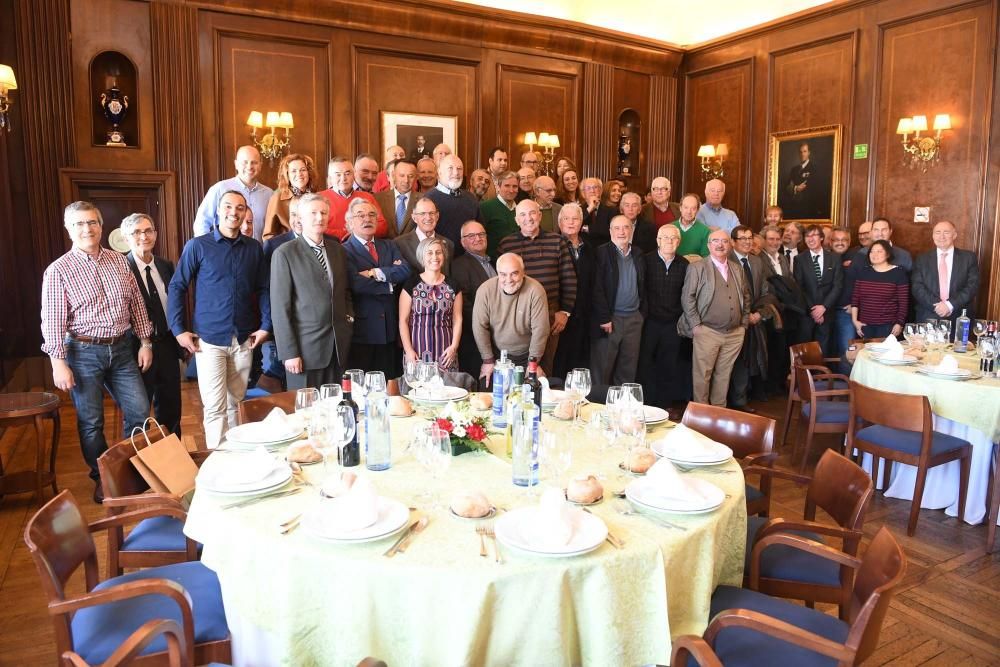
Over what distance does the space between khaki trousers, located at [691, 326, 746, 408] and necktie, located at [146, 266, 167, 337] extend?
13.7 ft

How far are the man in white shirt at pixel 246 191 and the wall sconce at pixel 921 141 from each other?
22.7ft

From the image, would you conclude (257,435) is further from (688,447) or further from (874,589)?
(874,589)

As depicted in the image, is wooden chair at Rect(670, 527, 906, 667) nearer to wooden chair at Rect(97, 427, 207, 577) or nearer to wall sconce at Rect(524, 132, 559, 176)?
wooden chair at Rect(97, 427, 207, 577)

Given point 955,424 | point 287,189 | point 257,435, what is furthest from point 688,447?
point 287,189

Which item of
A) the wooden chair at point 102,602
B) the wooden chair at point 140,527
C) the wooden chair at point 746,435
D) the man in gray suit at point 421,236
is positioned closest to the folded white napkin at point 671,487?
the wooden chair at point 746,435

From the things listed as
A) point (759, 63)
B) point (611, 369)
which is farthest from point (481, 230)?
point (759, 63)

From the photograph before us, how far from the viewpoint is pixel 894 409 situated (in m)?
3.98

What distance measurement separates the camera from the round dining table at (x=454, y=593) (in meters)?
1.78

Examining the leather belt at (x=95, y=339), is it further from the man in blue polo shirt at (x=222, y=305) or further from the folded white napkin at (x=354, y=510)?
the folded white napkin at (x=354, y=510)

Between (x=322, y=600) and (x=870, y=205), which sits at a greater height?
(x=870, y=205)

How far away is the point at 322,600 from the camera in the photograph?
1.86m

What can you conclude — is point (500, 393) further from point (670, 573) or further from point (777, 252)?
point (777, 252)

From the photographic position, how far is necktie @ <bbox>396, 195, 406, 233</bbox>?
567 centimetres

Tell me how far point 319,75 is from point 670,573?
26.1 feet
